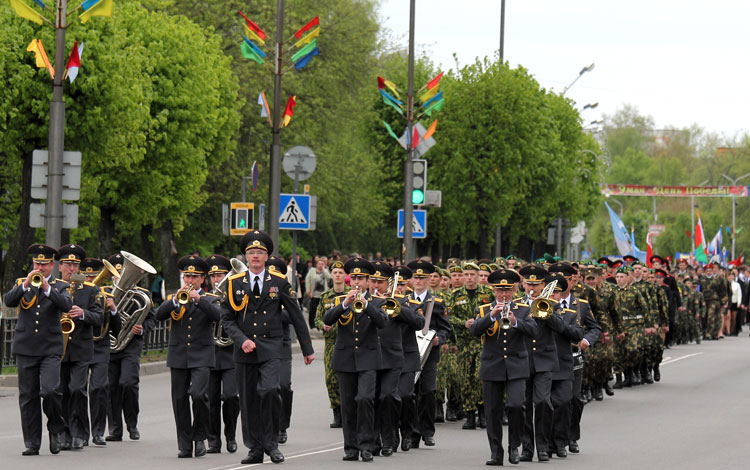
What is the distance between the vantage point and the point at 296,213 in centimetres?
2783

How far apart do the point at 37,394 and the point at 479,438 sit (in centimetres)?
475

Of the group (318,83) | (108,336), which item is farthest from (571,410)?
(318,83)

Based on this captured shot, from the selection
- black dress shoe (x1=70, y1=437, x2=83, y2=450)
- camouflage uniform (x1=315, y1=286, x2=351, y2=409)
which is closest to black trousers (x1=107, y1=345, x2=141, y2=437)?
black dress shoe (x1=70, y1=437, x2=83, y2=450)

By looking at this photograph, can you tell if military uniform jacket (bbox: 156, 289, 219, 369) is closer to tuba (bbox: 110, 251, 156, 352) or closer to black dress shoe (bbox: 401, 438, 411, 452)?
tuba (bbox: 110, 251, 156, 352)

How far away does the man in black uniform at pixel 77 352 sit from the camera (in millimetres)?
13898

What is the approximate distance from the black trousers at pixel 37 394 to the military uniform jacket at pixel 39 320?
85mm

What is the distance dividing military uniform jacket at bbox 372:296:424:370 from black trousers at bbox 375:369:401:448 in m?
0.12

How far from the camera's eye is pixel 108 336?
14570 millimetres

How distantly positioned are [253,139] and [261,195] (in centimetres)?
176

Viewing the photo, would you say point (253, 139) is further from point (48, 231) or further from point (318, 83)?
point (48, 231)

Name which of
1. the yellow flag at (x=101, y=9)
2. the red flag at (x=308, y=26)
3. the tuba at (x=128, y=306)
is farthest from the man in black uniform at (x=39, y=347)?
the red flag at (x=308, y=26)

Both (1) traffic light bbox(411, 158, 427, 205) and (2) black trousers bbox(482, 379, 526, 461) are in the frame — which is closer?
(2) black trousers bbox(482, 379, 526, 461)

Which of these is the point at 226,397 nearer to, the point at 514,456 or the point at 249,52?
the point at 514,456

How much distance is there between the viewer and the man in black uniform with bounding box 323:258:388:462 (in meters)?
13.3
